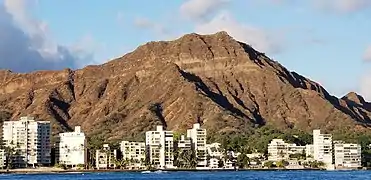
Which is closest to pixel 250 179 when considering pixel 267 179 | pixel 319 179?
pixel 267 179

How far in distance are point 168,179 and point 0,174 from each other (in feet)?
228

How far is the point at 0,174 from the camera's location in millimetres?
198875

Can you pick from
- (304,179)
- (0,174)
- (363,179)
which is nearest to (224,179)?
(304,179)

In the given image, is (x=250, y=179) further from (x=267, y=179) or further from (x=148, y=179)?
(x=148, y=179)

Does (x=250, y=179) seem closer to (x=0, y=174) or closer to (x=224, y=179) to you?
(x=224, y=179)

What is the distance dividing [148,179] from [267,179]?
24.4 meters

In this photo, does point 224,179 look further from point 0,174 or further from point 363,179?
point 0,174

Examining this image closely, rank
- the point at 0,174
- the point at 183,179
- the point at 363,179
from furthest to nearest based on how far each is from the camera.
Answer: the point at 0,174
the point at 183,179
the point at 363,179

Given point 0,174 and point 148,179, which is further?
point 0,174

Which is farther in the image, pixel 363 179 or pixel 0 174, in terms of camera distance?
pixel 0 174

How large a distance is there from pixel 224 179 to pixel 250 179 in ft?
15.7

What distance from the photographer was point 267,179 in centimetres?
13550

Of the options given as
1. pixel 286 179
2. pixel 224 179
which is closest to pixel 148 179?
pixel 224 179

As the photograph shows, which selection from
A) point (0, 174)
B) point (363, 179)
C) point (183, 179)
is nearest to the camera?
point (363, 179)
